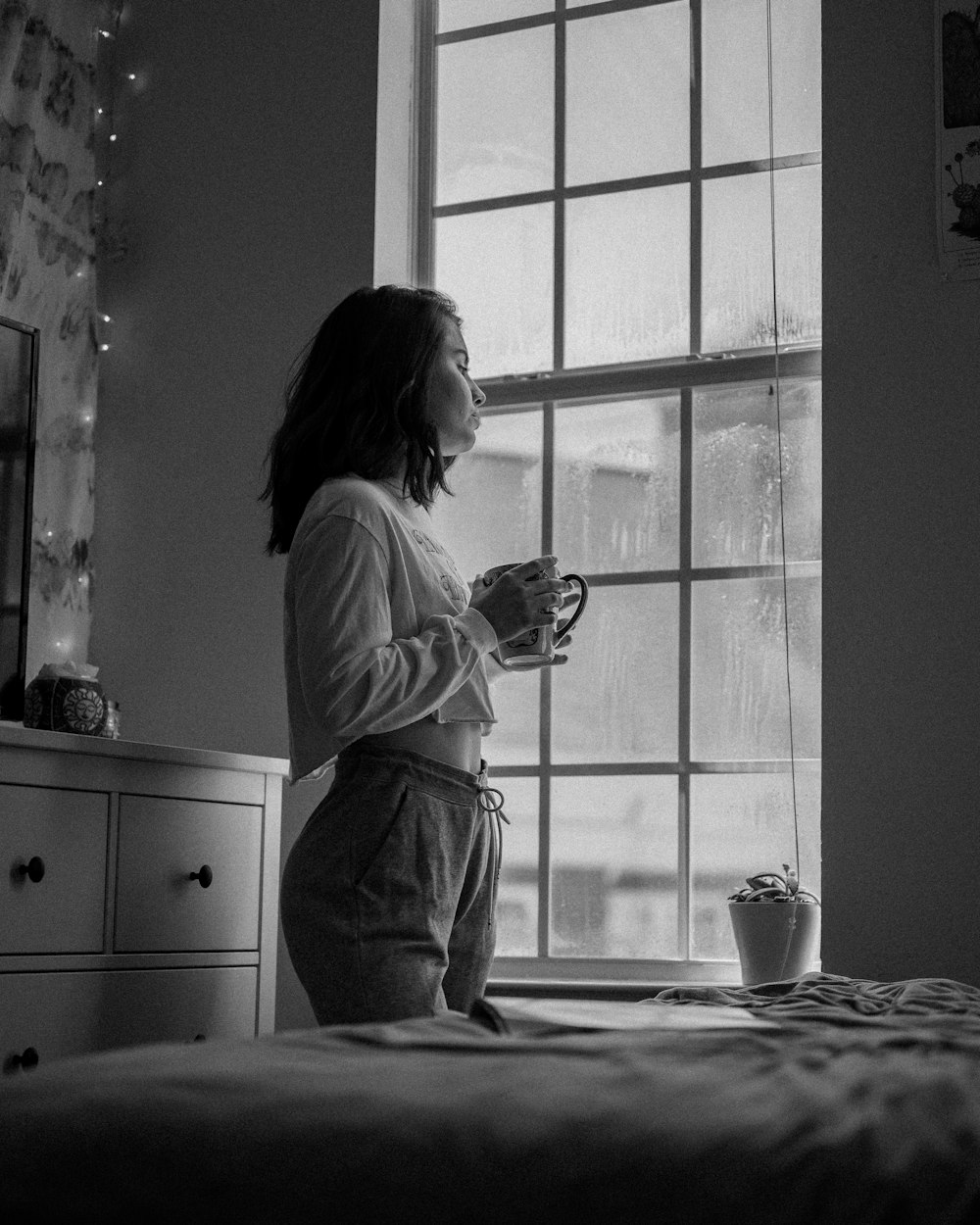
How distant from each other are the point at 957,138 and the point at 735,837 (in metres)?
1.30

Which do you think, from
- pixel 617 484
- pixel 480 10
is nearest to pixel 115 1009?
pixel 617 484

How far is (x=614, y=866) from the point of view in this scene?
281cm

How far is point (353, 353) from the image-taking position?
186 cm

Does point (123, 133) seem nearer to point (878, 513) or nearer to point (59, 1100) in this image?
point (878, 513)

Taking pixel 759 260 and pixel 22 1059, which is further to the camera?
pixel 759 260

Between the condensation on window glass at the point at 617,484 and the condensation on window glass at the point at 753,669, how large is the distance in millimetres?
150

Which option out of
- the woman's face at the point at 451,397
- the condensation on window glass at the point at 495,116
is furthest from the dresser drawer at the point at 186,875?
the condensation on window glass at the point at 495,116

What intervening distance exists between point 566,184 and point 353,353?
1371 millimetres

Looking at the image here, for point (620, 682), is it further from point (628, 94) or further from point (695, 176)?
point (628, 94)

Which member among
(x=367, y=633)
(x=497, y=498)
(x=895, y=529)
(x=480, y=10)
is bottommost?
(x=367, y=633)

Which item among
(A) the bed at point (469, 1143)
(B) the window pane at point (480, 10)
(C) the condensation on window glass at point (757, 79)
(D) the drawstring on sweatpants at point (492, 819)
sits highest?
(B) the window pane at point (480, 10)

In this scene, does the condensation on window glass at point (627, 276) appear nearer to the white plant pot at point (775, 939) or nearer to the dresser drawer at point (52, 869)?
the white plant pot at point (775, 939)

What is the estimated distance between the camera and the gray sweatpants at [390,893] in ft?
5.10

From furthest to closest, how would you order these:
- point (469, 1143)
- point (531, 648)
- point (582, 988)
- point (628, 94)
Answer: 1. point (628, 94)
2. point (582, 988)
3. point (531, 648)
4. point (469, 1143)
